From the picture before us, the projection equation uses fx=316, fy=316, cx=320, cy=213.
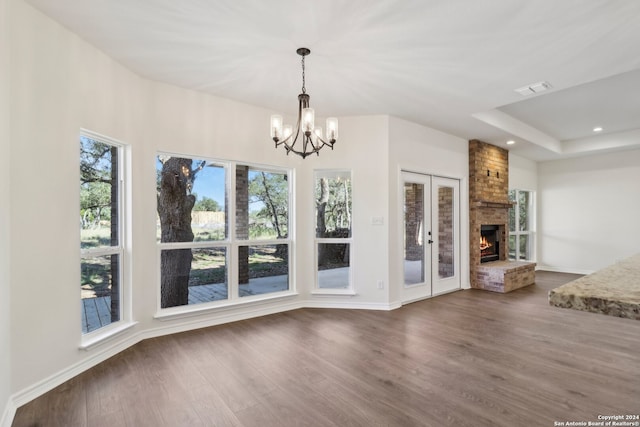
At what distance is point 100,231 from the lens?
309 centimetres

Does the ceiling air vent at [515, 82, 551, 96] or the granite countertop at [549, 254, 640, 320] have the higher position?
the ceiling air vent at [515, 82, 551, 96]

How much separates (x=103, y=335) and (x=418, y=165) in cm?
458

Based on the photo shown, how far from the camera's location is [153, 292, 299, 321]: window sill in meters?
3.63

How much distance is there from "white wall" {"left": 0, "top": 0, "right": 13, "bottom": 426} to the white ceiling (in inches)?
18.7

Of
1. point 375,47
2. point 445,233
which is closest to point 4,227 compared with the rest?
point 375,47

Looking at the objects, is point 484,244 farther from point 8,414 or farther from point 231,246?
point 8,414

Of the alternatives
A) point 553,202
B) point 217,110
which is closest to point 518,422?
point 217,110

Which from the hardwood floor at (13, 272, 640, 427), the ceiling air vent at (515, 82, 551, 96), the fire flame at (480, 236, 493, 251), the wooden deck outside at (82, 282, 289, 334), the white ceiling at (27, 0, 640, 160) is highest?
the white ceiling at (27, 0, 640, 160)

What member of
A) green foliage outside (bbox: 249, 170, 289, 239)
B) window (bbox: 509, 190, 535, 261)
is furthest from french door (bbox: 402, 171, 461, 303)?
window (bbox: 509, 190, 535, 261)

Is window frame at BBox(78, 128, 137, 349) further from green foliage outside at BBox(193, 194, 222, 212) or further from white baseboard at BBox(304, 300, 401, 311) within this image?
white baseboard at BBox(304, 300, 401, 311)

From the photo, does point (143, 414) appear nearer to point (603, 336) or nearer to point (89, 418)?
point (89, 418)

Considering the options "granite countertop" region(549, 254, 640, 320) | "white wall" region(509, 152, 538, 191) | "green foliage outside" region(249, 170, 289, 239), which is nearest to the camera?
"granite countertop" region(549, 254, 640, 320)

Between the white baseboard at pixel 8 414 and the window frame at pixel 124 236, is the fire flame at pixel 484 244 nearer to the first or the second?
the window frame at pixel 124 236

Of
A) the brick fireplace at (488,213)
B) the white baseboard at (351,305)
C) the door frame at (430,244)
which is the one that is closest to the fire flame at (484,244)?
the brick fireplace at (488,213)
